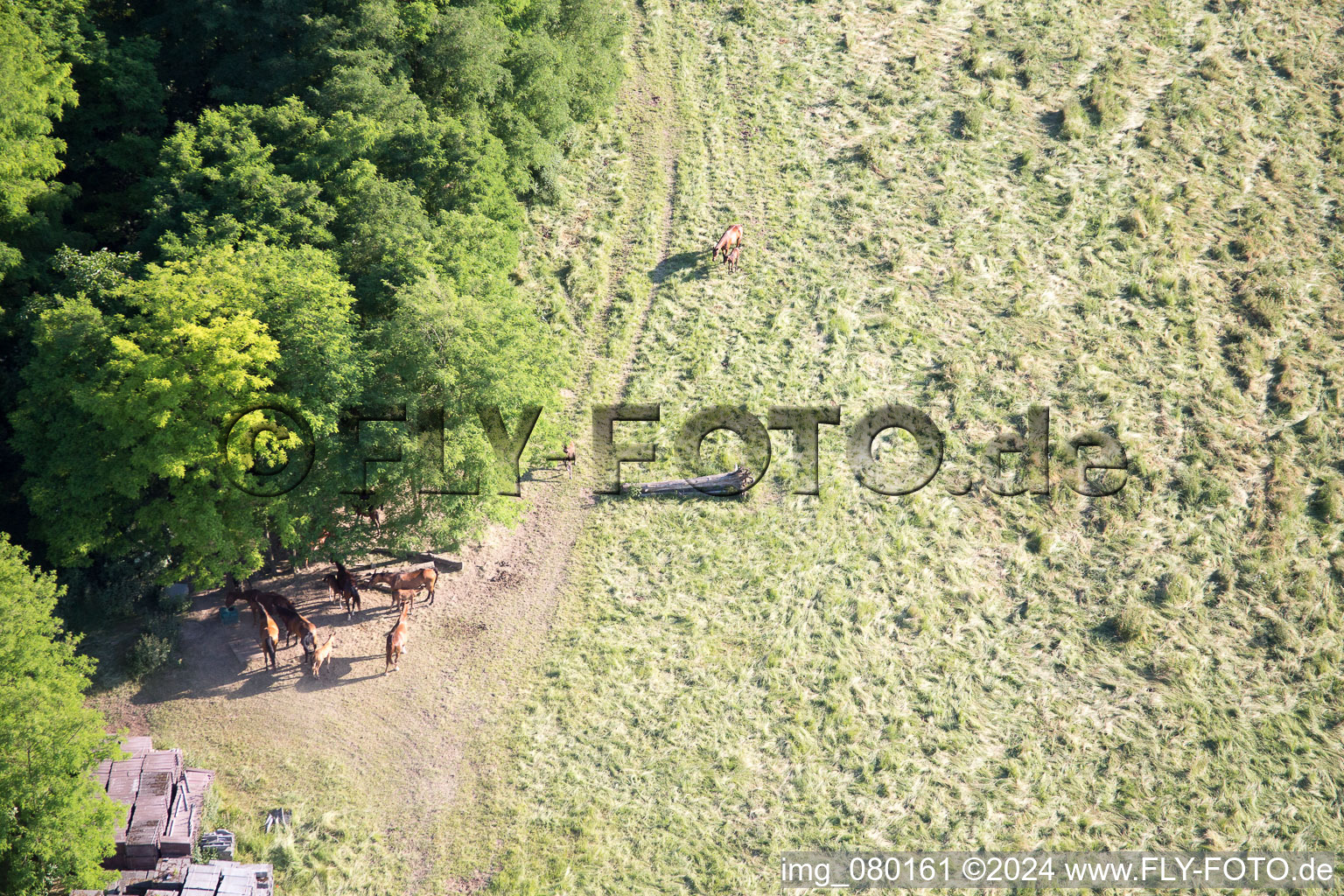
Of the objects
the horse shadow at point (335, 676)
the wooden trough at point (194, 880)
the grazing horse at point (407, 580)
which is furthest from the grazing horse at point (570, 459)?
the wooden trough at point (194, 880)

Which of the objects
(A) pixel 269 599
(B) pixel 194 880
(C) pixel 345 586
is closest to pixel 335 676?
(C) pixel 345 586

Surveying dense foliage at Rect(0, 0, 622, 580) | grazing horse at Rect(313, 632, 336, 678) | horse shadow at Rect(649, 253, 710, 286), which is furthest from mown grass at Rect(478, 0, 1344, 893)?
dense foliage at Rect(0, 0, 622, 580)

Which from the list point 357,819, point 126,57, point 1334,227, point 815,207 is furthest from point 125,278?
point 1334,227

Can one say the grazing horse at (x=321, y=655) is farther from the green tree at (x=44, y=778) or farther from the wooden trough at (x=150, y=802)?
the green tree at (x=44, y=778)

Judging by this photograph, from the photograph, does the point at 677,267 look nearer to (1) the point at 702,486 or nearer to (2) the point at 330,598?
(1) the point at 702,486

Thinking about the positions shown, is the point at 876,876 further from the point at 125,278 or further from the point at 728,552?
the point at 125,278

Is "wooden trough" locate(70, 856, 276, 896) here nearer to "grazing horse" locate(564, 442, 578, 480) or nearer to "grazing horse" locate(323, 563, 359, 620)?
"grazing horse" locate(323, 563, 359, 620)
